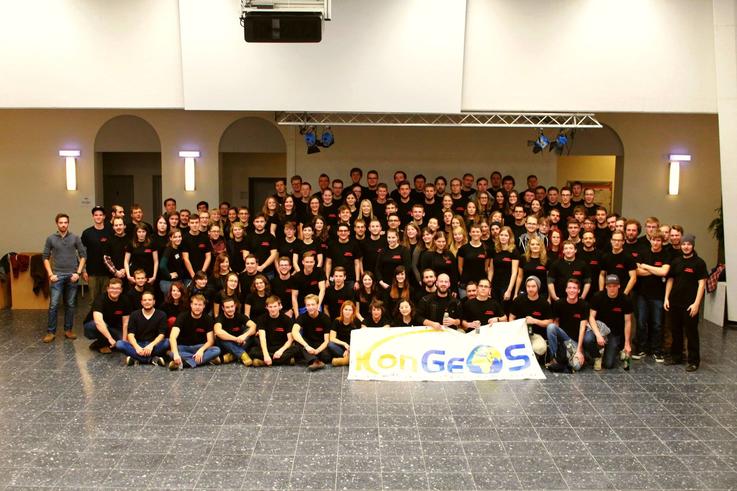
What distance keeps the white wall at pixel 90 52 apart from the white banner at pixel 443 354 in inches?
202

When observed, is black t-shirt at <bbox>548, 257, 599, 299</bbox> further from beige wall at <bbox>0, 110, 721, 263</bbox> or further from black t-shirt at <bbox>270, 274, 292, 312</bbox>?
beige wall at <bbox>0, 110, 721, 263</bbox>

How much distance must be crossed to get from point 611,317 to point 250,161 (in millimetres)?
9664

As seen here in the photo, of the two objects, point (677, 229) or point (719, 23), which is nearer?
point (677, 229)

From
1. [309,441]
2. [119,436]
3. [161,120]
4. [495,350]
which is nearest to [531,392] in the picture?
[495,350]

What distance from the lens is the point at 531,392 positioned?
830 cm

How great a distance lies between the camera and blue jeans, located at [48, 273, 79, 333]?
1062cm

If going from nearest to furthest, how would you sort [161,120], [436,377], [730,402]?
[730,402] < [436,377] < [161,120]

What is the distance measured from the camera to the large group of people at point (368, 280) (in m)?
9.38

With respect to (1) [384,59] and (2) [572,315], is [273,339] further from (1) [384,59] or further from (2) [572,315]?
(1) [384,59]

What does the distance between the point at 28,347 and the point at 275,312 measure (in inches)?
147

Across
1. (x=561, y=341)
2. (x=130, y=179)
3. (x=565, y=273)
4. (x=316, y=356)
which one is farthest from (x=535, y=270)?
(x=130, y=179)

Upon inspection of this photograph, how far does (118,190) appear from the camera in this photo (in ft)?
54.3

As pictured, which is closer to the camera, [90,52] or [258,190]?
[90,52]

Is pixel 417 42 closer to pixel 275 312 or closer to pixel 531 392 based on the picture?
pixel 275 312
